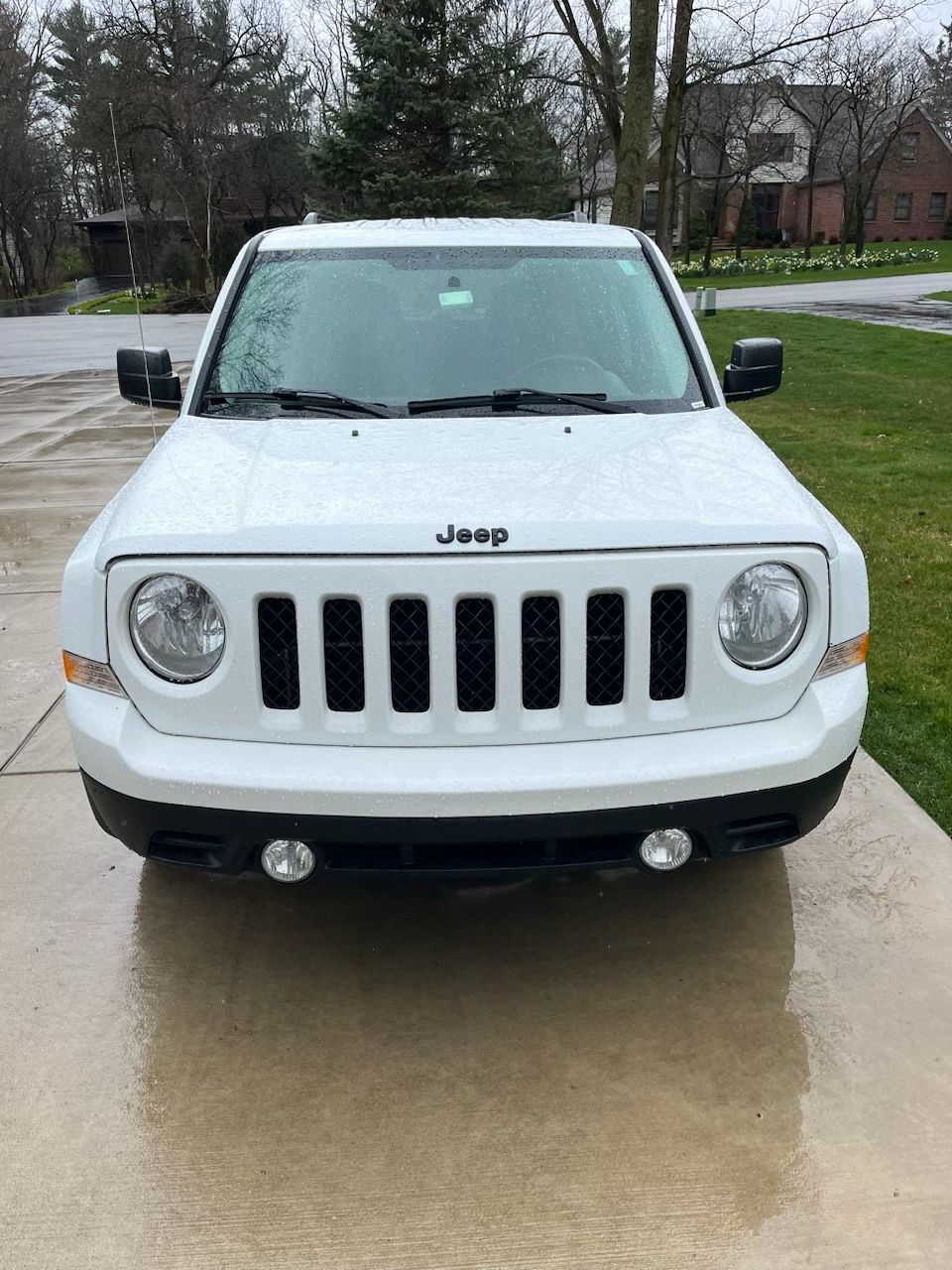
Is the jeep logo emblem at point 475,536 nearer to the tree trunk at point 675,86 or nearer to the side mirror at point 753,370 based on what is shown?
the side mirror at point 753,370

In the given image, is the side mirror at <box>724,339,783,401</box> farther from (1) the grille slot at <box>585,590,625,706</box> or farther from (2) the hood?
(1) the grille slot at <box>585,590,625,706</box>

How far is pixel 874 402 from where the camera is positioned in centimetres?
1226

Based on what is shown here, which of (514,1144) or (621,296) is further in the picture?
(621,296)

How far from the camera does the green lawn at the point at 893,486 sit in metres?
4.31

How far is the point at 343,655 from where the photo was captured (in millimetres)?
2482

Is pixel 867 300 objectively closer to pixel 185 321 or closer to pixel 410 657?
pixel 185 321

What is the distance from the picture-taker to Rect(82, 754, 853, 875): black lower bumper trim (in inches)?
95.3

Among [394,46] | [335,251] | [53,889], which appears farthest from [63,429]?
[394,46]

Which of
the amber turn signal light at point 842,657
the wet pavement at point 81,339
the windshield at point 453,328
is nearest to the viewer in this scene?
the amber turn signal light at point 842,657

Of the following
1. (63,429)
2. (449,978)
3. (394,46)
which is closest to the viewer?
(449,978)

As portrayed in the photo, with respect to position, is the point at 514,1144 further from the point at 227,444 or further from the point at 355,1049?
the point at 227,444

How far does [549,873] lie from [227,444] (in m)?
1.50

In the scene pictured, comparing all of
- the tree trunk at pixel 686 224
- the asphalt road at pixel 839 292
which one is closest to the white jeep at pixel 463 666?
the asphalt road at pixel 839 292

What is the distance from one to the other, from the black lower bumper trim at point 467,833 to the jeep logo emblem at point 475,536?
0.61 meters
